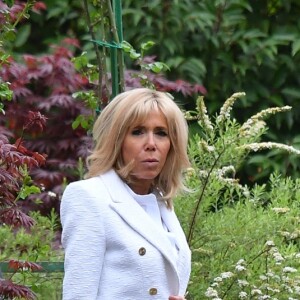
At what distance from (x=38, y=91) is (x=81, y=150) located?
2.56 ft

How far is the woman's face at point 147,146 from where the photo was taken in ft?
12.1

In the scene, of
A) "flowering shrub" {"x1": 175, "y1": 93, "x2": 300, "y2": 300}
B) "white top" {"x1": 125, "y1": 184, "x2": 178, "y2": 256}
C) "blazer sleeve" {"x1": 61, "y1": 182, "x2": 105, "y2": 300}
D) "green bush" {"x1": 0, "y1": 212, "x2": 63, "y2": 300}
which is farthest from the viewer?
"green bush" {"x1": 0, "y1": 212, "x2": 63, "y2": 300}

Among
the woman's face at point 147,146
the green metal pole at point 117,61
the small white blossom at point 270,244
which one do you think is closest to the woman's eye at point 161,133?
the woman's face at point 147,146

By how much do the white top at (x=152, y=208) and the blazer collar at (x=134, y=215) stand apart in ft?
0.12

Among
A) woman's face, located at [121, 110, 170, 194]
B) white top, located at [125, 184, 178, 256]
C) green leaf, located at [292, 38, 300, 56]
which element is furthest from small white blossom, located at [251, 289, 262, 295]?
green leaf, located at [292, 38, 300, 56]

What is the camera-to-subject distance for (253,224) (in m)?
5.35

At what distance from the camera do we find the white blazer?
11.5 feet

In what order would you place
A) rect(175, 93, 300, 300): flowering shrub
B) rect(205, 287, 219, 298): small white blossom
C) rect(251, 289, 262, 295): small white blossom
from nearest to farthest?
rect(205, 287, 219, 298): small white blossom, rect(251, 289, 262, 295): small white blossom, rect(175, 93, 300, 300): flowering shrub

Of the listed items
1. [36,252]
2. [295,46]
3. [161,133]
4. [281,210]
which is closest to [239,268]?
[281,210]

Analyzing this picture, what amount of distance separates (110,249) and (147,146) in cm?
35

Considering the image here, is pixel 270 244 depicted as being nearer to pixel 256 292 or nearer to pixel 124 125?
pixel 256 292

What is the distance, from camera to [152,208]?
12.4 ft

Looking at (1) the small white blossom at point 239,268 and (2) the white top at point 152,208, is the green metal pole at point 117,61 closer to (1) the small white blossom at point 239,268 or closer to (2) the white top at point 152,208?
(1) the small white blossom at point 239,268

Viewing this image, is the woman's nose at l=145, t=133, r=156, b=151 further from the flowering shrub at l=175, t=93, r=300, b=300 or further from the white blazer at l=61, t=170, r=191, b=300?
the flowering shrub at l=175, t=93, r=300, b=300
